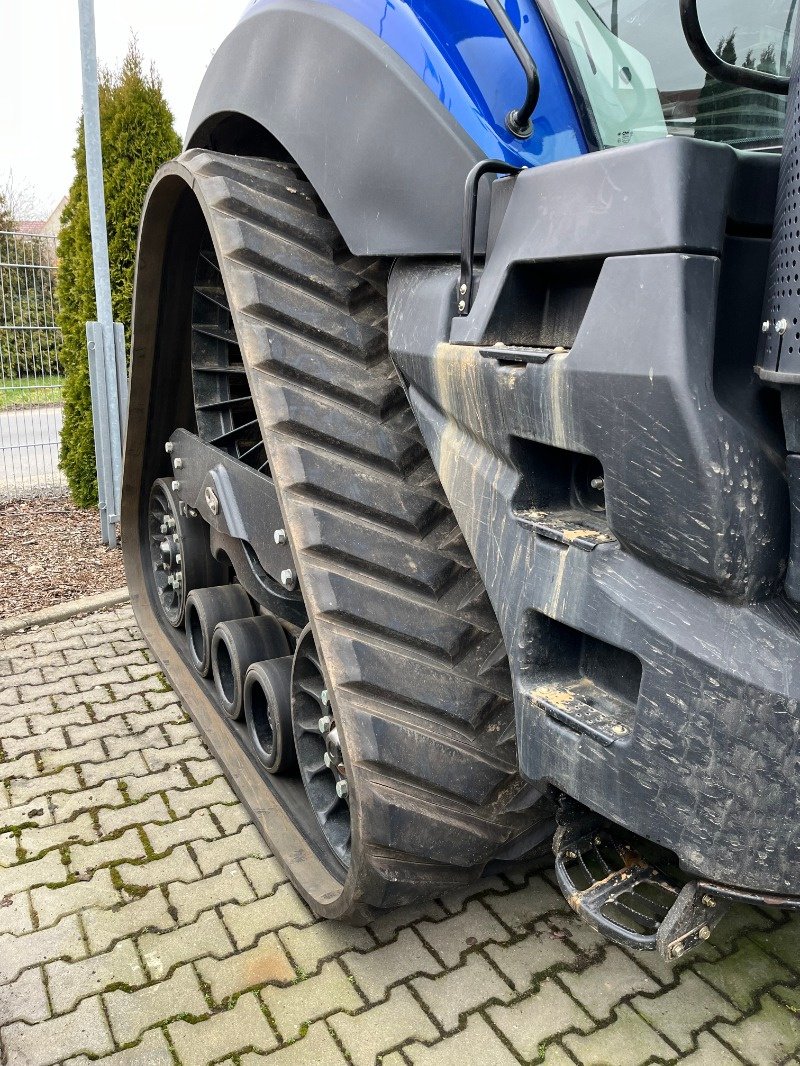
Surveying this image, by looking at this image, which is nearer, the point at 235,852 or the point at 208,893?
the point at 208,893

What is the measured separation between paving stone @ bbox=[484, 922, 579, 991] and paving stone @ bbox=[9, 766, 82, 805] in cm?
149

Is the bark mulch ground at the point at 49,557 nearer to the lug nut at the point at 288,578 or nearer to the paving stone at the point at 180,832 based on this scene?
the paving stone at the point at 180,832

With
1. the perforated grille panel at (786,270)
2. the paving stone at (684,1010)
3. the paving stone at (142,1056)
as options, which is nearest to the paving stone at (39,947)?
the paving stone at (142,1056)

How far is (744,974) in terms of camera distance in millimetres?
2189

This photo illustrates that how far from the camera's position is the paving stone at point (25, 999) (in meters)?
2.05

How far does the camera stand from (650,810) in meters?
1.30

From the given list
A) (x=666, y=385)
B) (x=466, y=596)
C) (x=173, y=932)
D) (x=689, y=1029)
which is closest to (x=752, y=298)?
(x=666, y=385)

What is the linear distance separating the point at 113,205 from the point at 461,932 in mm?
5759

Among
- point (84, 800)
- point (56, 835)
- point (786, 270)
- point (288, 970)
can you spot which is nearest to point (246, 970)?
point (288, 970)

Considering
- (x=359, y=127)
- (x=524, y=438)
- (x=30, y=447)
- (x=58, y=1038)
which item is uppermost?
(x=359, y=127)

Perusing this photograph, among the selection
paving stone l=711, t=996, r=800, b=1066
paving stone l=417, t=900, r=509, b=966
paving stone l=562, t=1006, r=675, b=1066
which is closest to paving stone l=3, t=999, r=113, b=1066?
paving stone l=417, t=900, r=509, b=966

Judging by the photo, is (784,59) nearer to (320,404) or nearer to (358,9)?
(358,9)

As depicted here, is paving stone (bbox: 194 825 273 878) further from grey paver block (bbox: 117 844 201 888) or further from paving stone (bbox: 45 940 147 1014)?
paving stone (bbox: 45 940 147 1014)

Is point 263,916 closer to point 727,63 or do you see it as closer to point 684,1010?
point 684,1010
